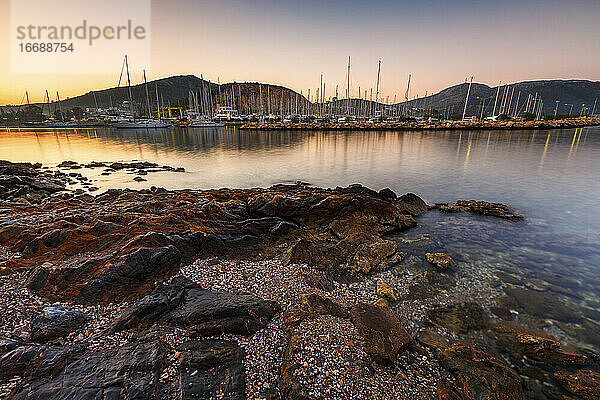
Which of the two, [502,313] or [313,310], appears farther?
[502,313]

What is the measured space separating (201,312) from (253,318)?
1.35m

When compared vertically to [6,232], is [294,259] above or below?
below

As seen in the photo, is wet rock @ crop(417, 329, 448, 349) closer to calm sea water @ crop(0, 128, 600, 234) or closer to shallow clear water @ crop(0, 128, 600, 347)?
shallow clear water @ crop(0, 128, 600, 347)

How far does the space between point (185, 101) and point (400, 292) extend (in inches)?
7974

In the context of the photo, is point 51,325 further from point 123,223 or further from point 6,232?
point 6,232

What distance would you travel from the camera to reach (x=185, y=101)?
17825 cm

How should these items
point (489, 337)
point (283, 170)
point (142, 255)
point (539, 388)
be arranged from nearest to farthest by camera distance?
point (539, 388) < point (489, 337) < point (142, 255) < point (283, 170)

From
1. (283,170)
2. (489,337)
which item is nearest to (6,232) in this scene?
(489,337)

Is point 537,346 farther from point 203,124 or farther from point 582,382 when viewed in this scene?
point 203,124

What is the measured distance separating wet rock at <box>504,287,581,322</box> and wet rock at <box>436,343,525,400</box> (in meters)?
3.30

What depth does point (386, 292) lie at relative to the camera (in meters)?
8.13

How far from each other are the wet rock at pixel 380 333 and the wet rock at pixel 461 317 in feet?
5.63

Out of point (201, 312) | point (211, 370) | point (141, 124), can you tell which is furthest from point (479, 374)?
point (141, 124)

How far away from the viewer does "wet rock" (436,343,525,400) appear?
5074 mm
